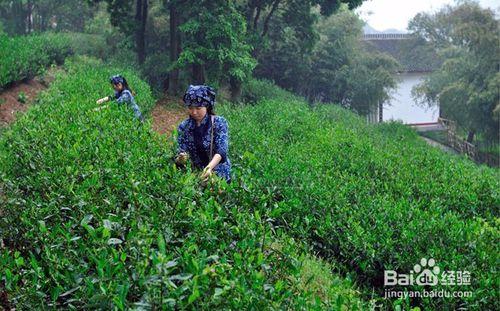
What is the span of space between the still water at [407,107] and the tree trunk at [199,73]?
1882 cm

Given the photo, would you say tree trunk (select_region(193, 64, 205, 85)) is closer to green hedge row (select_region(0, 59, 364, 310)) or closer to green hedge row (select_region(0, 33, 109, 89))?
green hedge row (select_region(0, 33, 109, 89))

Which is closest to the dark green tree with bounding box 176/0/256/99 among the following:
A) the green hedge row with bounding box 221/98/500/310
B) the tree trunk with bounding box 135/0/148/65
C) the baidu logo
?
the tree trunk with bounding box 135/0/148/65

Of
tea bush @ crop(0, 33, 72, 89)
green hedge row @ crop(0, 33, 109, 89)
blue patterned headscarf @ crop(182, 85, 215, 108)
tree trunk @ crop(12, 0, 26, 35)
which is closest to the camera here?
blue patterned headscarf @ crop(182, 85, 215, 108)

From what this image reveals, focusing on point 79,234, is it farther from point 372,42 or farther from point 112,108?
point 372,42

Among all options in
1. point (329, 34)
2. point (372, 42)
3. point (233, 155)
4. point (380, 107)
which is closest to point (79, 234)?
point (233, 155)

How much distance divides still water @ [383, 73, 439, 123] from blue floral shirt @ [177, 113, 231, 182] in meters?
29.8

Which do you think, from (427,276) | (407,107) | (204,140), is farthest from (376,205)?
(407,107)

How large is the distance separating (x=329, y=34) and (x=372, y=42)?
9021mm

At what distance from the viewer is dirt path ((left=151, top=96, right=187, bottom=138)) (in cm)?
1338

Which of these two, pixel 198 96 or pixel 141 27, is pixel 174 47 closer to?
pixel 141 27

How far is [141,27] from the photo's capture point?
19438 mm

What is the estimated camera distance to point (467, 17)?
2356 cm

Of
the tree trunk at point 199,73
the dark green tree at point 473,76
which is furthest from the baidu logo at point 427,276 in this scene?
the dark green tree at point 473,76

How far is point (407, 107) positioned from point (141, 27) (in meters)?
20.7
